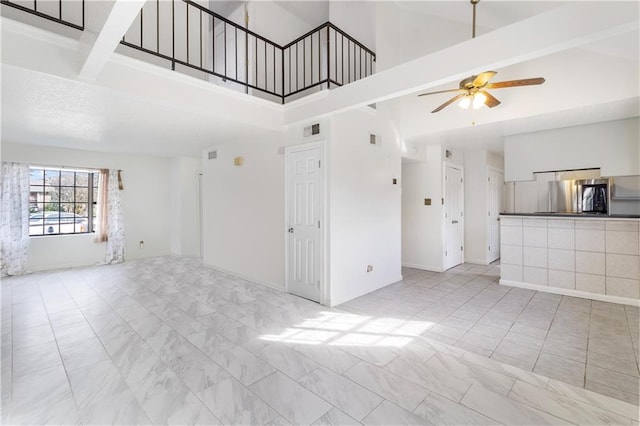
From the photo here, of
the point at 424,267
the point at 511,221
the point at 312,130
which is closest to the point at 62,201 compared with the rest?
the point at 312,130

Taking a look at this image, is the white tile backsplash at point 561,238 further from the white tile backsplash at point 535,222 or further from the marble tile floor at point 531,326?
the marble tile floor at point 531,326

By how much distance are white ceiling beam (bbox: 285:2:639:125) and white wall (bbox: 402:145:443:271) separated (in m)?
3.21

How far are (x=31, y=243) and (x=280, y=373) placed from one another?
609 cm

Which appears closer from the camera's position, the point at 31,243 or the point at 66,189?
the point at 31,243

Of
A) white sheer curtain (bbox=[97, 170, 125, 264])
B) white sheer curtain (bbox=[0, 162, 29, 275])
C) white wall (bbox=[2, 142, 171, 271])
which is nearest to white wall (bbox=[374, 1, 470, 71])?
white wall (bbox=[2, 142, 171, 271])

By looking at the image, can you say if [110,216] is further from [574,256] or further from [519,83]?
[574,256]

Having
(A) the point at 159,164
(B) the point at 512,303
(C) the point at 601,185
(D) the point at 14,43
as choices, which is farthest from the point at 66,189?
(C) the point at 601,185

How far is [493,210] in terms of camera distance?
656 centimetres

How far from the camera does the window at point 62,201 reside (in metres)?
5.71

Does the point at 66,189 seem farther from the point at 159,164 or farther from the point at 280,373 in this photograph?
the point at 280,373

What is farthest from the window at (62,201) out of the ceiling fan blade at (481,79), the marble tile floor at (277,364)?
the ceiling fan blade at (481,79)

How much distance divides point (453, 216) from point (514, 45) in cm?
437

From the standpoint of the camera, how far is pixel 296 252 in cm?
421

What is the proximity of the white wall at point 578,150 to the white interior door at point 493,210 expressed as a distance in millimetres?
1589
